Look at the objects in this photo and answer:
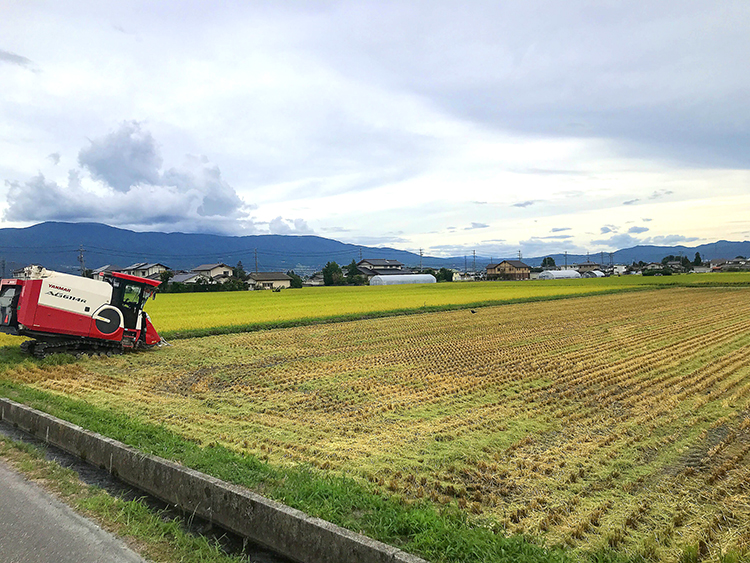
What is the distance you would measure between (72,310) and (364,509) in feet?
44.7

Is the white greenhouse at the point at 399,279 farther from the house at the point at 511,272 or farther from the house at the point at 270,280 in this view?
the house at the point at 511,272

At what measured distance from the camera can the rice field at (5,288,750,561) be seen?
527cm

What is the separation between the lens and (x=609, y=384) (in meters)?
11.2

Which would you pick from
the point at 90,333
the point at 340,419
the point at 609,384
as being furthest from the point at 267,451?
the point at 90,333

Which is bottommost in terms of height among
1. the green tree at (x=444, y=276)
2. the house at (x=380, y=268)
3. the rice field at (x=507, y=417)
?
the rice field at (x=507, y=417)

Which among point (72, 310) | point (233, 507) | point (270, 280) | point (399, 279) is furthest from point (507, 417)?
point (399, 279)

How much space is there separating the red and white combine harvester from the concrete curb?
28.2ft

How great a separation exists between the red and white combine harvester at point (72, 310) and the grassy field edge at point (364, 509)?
8.94m

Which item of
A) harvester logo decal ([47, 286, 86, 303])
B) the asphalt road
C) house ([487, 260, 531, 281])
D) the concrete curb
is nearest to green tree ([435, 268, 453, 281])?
house ([487, 260, 531, 281])

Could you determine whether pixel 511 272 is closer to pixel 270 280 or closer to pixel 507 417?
pixel 270 280

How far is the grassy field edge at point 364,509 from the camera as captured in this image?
418 cm

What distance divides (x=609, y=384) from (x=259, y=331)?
1668 cm

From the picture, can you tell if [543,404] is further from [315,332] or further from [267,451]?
[315,332]

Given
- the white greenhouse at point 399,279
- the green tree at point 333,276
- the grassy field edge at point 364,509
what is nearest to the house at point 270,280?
the green tree at point 333,276
